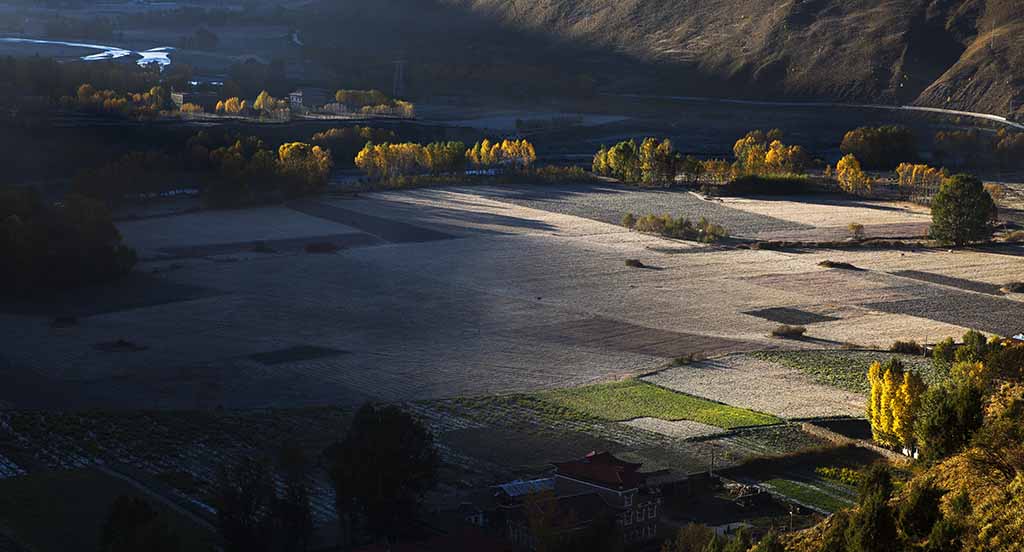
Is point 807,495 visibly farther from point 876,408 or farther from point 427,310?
point 427,310

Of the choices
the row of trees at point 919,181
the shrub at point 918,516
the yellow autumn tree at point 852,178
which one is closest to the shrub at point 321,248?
the yellow autumn tree at point 852,178

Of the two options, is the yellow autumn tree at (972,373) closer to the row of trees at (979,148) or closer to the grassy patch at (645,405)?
the grassy patch at (645,405)

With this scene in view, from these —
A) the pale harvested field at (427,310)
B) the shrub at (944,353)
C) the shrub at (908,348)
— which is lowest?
the pale harvested field at (427,310)

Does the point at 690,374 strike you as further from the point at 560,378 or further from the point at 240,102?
the point at 240,102

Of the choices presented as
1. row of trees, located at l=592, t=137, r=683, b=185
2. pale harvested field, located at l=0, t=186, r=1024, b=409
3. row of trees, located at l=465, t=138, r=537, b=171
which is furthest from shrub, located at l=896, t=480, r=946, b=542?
row of trees, located at l=465, t=138, r=537, b=171

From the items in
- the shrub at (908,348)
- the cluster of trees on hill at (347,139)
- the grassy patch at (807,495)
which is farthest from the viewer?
the cluster of trees on hill at (347,139)

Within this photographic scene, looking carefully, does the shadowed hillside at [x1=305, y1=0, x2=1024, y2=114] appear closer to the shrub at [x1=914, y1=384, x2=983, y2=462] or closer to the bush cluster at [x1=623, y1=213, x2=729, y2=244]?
the bush cluster at [x1=623, y1=213, x2=729, y2=244]

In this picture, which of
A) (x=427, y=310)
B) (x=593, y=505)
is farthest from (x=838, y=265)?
(x=593, y=505)
